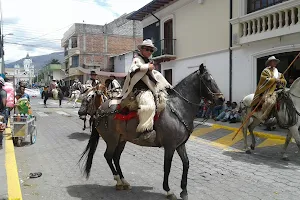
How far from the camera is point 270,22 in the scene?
35.8 feet

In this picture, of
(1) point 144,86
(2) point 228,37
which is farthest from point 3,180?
(2) point 228,37

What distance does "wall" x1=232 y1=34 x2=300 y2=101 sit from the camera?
10539mm

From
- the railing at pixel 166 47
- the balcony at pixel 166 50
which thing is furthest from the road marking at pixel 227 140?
the railing at pixel 166 47

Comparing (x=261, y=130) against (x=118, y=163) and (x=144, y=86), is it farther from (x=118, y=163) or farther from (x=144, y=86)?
(x=144, y=86)

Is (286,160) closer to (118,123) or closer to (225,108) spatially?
(118,123)

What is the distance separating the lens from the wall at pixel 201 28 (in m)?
13.8

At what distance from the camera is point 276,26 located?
10.9 metres

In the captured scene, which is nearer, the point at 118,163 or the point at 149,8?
the point at 118,163

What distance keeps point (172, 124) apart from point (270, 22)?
8.49 metres

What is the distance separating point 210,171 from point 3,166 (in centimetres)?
434

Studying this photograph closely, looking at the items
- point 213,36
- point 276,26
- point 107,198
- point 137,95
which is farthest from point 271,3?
point 107,198

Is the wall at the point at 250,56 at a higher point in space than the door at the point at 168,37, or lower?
lower

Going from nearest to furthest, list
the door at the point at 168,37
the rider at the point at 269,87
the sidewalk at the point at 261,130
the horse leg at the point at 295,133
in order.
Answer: the horse leg at the point at 295,133 → the rider at the point at 269,87 → the sidewalk at the point at 261,130 → the door at the point at 168,37

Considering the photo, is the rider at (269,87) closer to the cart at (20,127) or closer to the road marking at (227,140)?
the road marking at (227,140)
